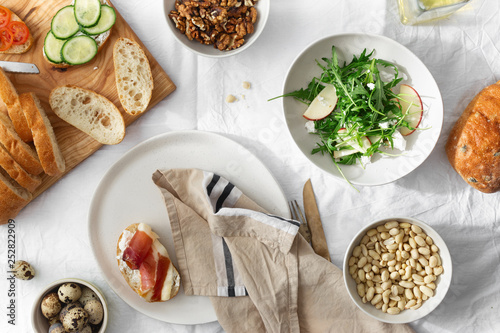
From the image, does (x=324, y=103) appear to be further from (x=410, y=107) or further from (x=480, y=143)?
(x=480, y=143)

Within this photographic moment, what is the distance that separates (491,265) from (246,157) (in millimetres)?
1052

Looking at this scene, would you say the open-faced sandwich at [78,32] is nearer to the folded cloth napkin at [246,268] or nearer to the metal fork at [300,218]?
the folded cloth napkin at [246,268]

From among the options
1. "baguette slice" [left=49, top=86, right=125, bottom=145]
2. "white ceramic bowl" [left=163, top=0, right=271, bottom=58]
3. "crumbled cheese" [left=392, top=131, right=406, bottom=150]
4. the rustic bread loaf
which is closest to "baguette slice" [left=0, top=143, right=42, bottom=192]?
"baguette slice" [left=49, top=86, right=125, bottom=145]

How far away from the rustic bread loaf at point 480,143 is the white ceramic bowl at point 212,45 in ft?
2.68

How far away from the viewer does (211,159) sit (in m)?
1.60

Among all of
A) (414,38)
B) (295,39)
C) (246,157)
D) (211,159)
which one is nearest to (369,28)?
(414,38)

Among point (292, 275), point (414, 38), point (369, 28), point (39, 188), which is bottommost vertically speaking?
point (292, 275)

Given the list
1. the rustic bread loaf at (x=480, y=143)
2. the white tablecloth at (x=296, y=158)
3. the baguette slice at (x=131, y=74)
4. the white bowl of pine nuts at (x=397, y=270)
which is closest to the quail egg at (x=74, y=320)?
the white tablecloth at (x=296, y=158)

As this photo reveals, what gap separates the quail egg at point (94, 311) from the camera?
1513 millimetres

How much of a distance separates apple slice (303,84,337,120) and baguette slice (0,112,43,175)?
3.26ft

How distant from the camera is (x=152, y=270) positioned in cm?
150

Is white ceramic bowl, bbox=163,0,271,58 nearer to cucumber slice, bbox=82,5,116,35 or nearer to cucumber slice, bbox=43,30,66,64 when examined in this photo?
cucumber slice, bbox=82,5,116,35

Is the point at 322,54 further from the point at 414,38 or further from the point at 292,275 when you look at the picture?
the point at 292,275

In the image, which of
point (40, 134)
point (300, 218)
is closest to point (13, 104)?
point (40, 134)
